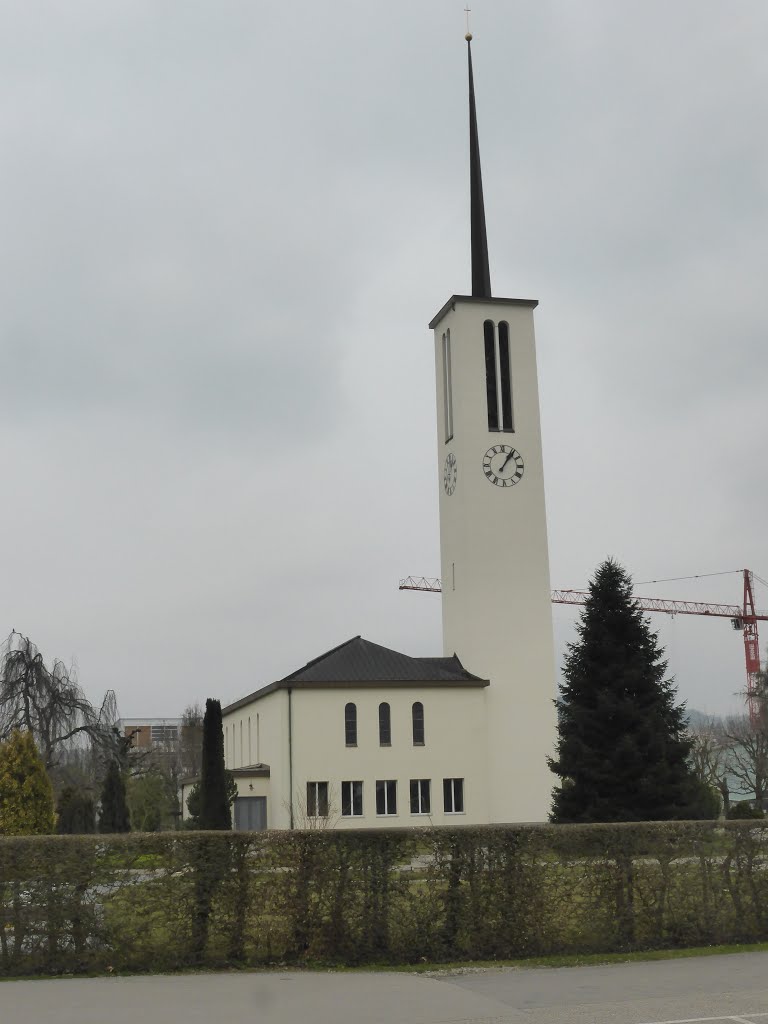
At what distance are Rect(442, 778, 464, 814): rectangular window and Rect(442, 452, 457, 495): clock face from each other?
11450 millimetres

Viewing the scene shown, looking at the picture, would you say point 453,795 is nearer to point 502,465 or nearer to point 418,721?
point 418,721

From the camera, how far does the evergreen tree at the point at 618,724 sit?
26422mm

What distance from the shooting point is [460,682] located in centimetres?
4312

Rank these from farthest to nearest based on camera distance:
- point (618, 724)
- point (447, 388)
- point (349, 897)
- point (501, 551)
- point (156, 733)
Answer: point (156, 733) < point (447, 388) < point (501, 551) < point (618, 724) < point (349, 897)

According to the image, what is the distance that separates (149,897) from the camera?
1302cm

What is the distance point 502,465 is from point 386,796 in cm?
1359

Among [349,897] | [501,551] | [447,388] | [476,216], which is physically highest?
[476,216]

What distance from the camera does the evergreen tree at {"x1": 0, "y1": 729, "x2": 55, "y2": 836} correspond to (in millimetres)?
31797

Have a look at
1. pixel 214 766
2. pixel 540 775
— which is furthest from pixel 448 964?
pixel 540 775

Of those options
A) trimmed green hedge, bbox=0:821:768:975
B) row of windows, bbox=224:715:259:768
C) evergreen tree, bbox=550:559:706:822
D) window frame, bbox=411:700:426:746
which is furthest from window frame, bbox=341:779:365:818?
trimmed green hedge, bbox=0:821:768:975

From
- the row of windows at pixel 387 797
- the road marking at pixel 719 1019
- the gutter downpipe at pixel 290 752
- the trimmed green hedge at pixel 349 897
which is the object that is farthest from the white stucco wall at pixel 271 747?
the road marking at pixel 719 1019

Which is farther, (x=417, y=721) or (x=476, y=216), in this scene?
(x=476, y=216)

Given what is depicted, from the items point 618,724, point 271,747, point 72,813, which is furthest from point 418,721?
point 618,724

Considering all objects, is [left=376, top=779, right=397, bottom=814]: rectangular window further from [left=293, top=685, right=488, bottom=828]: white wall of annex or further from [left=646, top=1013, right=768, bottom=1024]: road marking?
[left=646, top=1013, right=768, bottom=1024]: road marking
